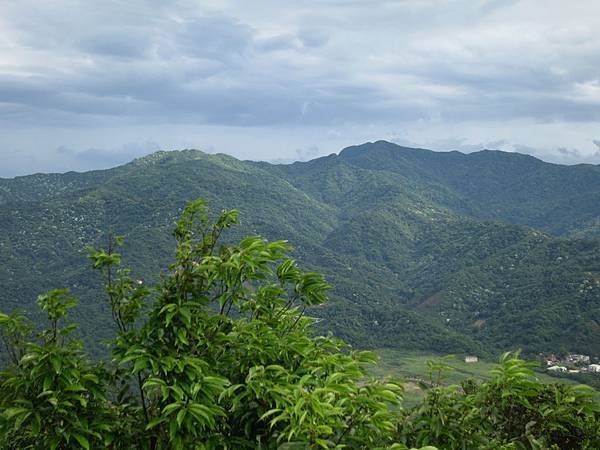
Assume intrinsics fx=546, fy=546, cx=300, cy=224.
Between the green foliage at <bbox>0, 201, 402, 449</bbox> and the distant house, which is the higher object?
the green foliage at <bbox>0, 201, 402, 449</bbox>

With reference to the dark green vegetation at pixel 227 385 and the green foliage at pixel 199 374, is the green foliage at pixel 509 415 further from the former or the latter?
the green foliage at pixel 199 374

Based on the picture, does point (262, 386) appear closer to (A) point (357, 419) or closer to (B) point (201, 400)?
(B) point (201, 400)

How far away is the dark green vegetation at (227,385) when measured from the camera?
18.3ft

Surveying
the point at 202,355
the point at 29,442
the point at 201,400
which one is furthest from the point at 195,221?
the point at 29,442

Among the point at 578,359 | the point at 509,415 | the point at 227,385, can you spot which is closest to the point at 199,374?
the point at 227,385

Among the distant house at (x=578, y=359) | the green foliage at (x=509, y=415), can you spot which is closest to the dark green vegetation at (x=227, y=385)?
the green foliage at (x=509, y=415)

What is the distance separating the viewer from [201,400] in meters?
5.59

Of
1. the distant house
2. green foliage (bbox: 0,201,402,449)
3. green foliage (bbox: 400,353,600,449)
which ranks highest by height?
green foliage (bbox: 0,201,402,449)

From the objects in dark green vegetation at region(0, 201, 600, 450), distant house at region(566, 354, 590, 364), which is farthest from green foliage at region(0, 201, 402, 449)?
distant house at region(566, 354, 590, 364)

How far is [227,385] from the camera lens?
5.87m

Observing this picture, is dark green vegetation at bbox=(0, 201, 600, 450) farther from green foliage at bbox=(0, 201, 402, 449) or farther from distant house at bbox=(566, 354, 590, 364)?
distant house at bbox=(566, 354, 590, 364)

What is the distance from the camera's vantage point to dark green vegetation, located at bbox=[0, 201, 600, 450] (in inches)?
220

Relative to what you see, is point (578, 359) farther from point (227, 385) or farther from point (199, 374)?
point (199, 374)

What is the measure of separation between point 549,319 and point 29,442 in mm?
171747
